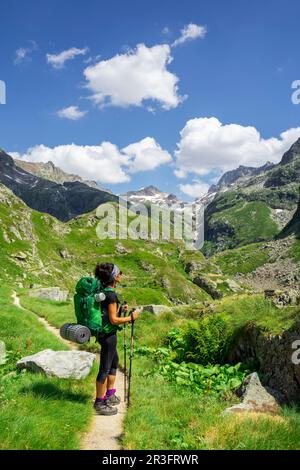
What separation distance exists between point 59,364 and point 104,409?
3447mm

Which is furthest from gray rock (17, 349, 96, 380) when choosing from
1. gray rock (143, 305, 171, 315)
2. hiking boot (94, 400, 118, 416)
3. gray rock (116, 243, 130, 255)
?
gray rock (116, 243, 130, 255)

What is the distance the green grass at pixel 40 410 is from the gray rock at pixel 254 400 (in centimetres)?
383

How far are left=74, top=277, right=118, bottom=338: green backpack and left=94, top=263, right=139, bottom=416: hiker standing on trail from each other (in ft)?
0.79

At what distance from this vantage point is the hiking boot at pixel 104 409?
1106 centimetres

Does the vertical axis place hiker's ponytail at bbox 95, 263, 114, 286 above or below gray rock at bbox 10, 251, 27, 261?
below

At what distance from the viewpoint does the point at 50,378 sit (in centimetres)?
1306

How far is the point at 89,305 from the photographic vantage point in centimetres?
1124

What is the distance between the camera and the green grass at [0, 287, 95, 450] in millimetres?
8048

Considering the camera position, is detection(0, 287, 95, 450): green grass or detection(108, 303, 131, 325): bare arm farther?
detection(108, 303, 131, 325): bare arm

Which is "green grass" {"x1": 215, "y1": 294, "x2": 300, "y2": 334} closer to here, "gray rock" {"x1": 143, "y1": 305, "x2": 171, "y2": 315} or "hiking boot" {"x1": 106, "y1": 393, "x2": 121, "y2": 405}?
"hiking boot" {"x1": 106, "y1": 393, "x2": 121, "y2": 405}

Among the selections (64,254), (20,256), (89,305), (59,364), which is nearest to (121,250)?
(64,254)
